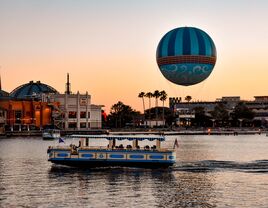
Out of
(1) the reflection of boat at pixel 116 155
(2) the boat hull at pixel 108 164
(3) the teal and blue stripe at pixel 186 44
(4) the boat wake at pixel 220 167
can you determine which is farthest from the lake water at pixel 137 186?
(3) the teal and blue stripe at pixel 186 44

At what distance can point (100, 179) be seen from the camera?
58156 mm

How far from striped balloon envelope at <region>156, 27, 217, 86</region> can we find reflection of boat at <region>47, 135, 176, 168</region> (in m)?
34.3

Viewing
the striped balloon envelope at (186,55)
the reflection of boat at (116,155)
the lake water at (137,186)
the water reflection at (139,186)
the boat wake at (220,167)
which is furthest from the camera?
the striped balloon envelope at (186,55)

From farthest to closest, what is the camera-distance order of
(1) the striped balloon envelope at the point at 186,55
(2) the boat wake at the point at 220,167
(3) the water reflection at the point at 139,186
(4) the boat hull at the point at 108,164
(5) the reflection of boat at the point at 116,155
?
1. (1) the striped balloon envelope at the point at 186,55
2. (2) the boat wake at the point at 220,167
3. (4) the boat hull at the point at 108,164
4. (5) the reflection of boat at the point at 116,155
5. (3) the water reflection at the point at 139,186

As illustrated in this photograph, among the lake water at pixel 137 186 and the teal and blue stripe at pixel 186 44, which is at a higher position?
the teal and blue stripe at pixel 186 44

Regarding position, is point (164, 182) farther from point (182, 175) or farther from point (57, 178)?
point (57, 178)

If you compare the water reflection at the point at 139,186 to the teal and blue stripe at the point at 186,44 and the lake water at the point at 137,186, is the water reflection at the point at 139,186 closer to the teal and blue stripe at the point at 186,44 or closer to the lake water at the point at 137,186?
the lake water at the point at 137,186

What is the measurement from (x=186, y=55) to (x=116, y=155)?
36453 mm

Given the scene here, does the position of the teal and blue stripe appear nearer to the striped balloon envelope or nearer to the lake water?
the striped balloon envelope

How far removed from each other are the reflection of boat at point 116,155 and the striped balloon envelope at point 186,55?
34.3 meters

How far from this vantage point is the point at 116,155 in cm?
6650

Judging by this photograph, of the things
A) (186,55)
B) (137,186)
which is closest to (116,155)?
(137,186)

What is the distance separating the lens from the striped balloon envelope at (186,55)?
323ft

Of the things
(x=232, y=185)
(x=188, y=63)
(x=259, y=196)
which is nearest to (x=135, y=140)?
(x=232, y=185)
